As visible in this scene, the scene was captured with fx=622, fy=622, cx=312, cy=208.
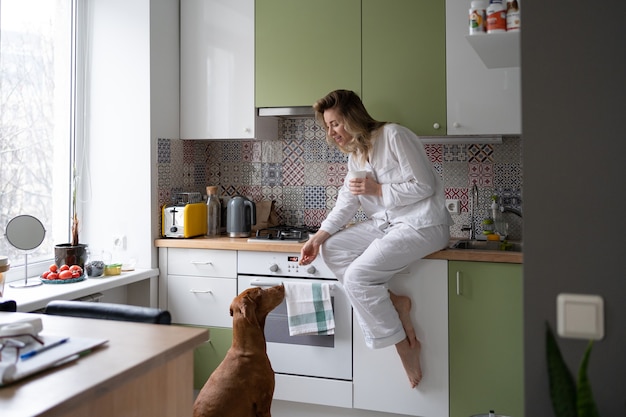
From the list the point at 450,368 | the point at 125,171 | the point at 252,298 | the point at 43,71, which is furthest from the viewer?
the point at 125,171

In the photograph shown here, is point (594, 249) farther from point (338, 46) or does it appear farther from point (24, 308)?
point (338, 46)

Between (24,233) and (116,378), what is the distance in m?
1.64

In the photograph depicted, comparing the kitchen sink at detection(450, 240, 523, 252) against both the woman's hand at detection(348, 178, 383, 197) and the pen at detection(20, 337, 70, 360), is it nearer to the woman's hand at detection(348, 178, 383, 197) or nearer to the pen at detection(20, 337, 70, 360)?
the woman's hand at detection(348, 178, 383, 197)

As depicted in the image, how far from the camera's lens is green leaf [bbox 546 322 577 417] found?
1.09m

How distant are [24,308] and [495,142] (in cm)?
243

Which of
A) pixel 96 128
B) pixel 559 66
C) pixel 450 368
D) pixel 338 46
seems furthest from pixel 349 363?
pixel 559 66

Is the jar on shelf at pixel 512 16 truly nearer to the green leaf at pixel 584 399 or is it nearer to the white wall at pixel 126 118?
the green leaf at pixel 584 399

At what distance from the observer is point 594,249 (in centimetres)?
120

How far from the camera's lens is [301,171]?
3.74 m

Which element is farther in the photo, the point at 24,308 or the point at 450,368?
the point at 450,368

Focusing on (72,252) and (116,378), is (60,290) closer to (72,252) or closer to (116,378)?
(72,252)

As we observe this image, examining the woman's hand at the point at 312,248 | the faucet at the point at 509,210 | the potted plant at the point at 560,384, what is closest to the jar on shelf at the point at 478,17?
the woman's hand at the point at 312,248

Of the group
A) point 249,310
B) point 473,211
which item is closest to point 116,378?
point 249,310

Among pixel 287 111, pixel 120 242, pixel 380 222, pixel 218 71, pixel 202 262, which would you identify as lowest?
pixel 202 262
